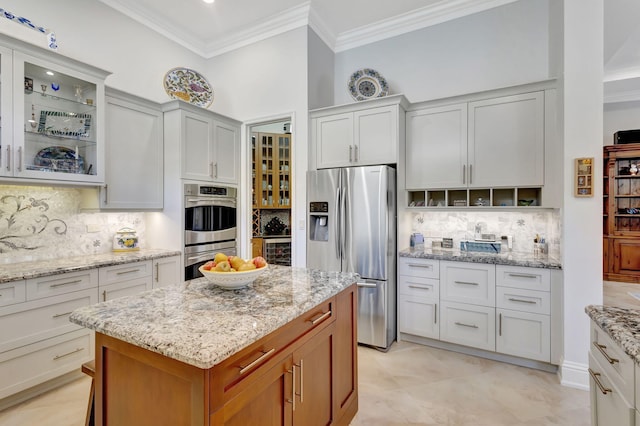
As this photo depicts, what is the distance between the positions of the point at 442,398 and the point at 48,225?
3429 millimetres

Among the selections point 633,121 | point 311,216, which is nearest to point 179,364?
point 311,216

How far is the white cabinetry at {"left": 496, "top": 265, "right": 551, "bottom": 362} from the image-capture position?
2.50m

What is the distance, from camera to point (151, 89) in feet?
11.2

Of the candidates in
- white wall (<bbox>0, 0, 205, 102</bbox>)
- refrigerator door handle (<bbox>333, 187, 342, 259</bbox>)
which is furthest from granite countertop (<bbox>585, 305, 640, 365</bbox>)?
white wall (<bbox>0, 0, 205, 102</bbox>)

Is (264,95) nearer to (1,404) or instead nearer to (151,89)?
(151,89)

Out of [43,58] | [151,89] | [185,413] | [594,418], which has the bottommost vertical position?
[594,418]

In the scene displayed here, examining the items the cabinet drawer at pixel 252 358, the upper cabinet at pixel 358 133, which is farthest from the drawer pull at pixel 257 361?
the upper cabinet at pixel 358 133

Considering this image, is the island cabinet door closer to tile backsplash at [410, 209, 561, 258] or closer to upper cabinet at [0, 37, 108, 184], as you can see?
tile backsplash at [410, 209, 561, 258]

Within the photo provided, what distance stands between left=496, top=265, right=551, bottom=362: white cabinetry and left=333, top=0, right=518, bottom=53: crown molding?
2.68m

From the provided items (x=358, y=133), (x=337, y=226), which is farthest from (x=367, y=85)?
(x=337, y=226)

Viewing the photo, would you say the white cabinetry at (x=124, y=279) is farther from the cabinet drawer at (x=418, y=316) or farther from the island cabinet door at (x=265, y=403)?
the cabinet drawer at (x=418, y=316)

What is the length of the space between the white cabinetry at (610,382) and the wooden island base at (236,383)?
1.10 meters

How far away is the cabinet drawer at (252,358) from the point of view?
94cm

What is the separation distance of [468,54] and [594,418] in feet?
10.8
